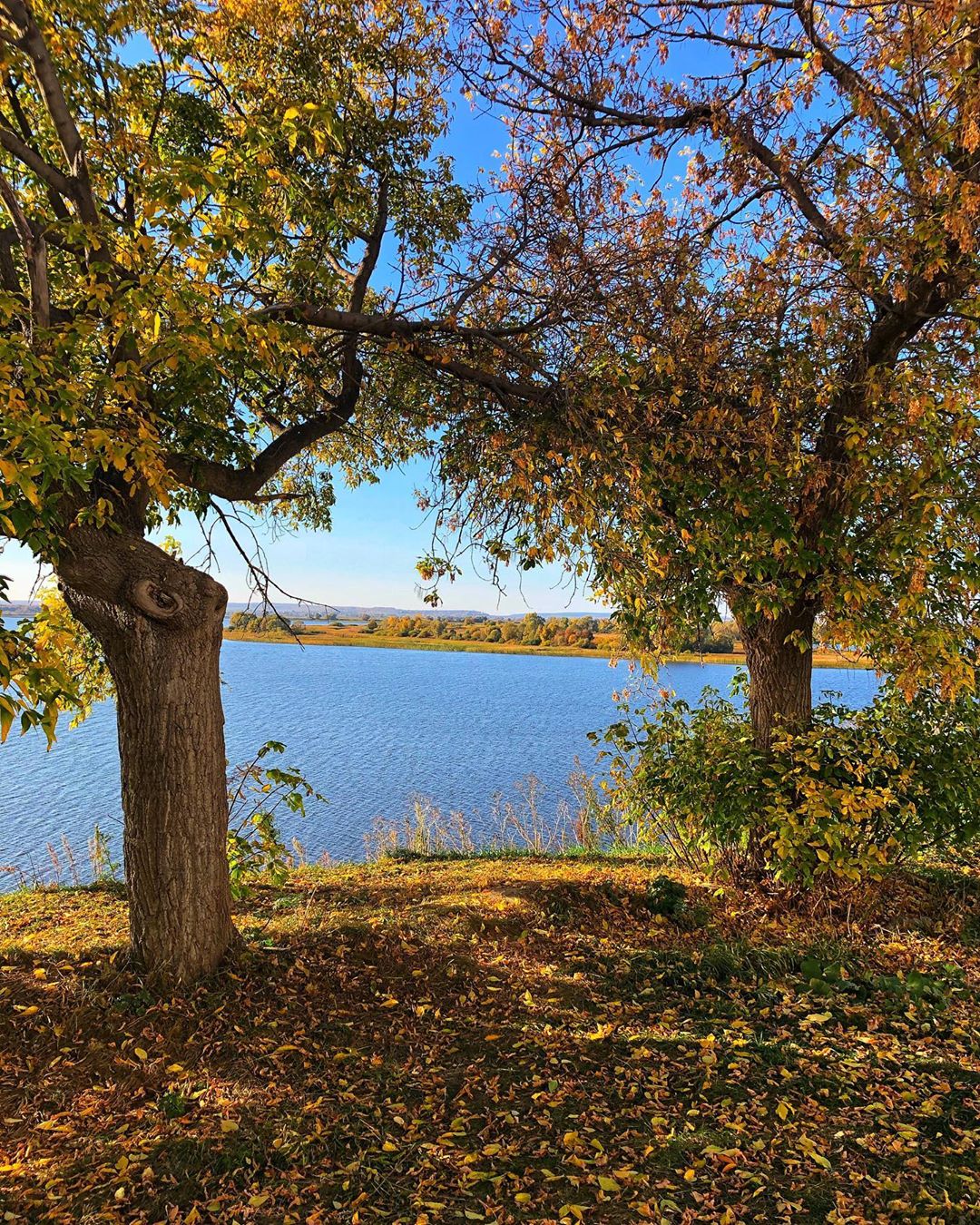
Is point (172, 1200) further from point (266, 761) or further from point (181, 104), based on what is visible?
point (266, 761)

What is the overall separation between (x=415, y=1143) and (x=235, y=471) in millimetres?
3678

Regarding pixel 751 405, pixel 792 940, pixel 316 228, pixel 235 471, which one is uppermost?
pixel 316 228

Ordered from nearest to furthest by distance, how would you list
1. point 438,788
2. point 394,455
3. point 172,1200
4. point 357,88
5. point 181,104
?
point 172,1200
point 181,104
point 357,88
point 394,455
point 438,788

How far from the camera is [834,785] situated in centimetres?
457

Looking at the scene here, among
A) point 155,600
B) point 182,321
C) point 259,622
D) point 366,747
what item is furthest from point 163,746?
point 366,747

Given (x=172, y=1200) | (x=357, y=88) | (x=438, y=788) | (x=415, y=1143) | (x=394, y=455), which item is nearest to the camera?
(x=172, y=1200)

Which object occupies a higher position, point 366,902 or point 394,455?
point 394,455

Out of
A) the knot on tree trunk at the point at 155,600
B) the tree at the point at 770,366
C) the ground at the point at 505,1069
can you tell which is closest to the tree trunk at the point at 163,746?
the knot on tree trunk at the point at 155,600

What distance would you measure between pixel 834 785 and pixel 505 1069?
9.04 ft

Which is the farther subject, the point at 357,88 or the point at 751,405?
the point at 357,88

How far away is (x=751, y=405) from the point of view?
4402mm

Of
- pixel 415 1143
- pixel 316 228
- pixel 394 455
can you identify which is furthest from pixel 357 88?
pixel 415 1143

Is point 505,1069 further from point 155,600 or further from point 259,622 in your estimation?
point 155,600

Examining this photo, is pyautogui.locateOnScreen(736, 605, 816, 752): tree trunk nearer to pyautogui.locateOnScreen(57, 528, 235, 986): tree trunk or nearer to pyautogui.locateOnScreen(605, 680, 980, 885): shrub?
pyautogui.locateOnScreen(605, 680, 980, 885): shrub
